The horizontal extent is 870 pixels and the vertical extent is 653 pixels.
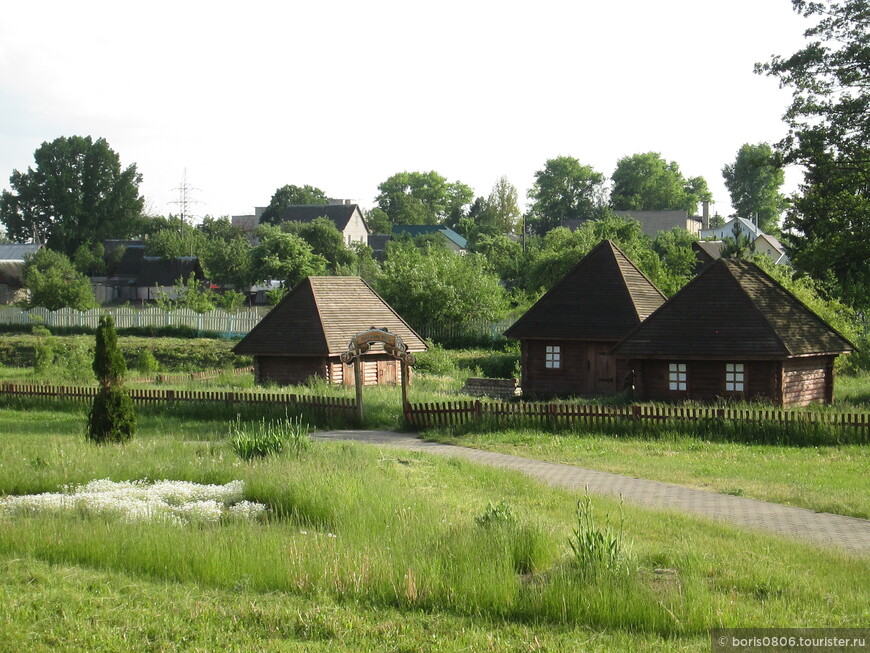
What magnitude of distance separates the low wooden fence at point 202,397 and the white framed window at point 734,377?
1128 cm

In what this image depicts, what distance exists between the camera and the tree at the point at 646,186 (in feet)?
445

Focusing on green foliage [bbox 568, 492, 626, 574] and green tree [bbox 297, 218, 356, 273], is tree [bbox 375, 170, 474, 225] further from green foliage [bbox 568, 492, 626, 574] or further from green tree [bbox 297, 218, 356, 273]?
green foliage [bbox 568, 492, 626, 574]

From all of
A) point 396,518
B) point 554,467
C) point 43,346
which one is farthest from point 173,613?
point 43,346

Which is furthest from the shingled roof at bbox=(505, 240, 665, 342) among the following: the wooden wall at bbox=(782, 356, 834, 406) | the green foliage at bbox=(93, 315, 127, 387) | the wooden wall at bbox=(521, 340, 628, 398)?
the green foliage at bbox=(93, 315, 127, 387)

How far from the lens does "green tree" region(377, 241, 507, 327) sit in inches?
2179

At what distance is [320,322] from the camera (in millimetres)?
34312

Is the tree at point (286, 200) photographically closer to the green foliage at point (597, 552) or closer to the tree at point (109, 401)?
the tree at point (109, 401)

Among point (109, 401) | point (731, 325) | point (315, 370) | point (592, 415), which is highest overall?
point (731, 325)

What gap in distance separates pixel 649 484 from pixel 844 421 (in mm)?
7395

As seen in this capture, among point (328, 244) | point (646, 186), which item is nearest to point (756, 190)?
point (646, 186)

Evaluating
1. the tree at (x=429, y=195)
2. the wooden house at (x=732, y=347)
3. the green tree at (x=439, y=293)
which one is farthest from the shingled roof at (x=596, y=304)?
the tree at (x=429, y=195)

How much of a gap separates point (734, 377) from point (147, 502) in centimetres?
2022

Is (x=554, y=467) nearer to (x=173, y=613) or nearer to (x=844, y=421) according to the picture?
(x=844, y=421)

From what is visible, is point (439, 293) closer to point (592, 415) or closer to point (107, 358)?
point (592, 415)
